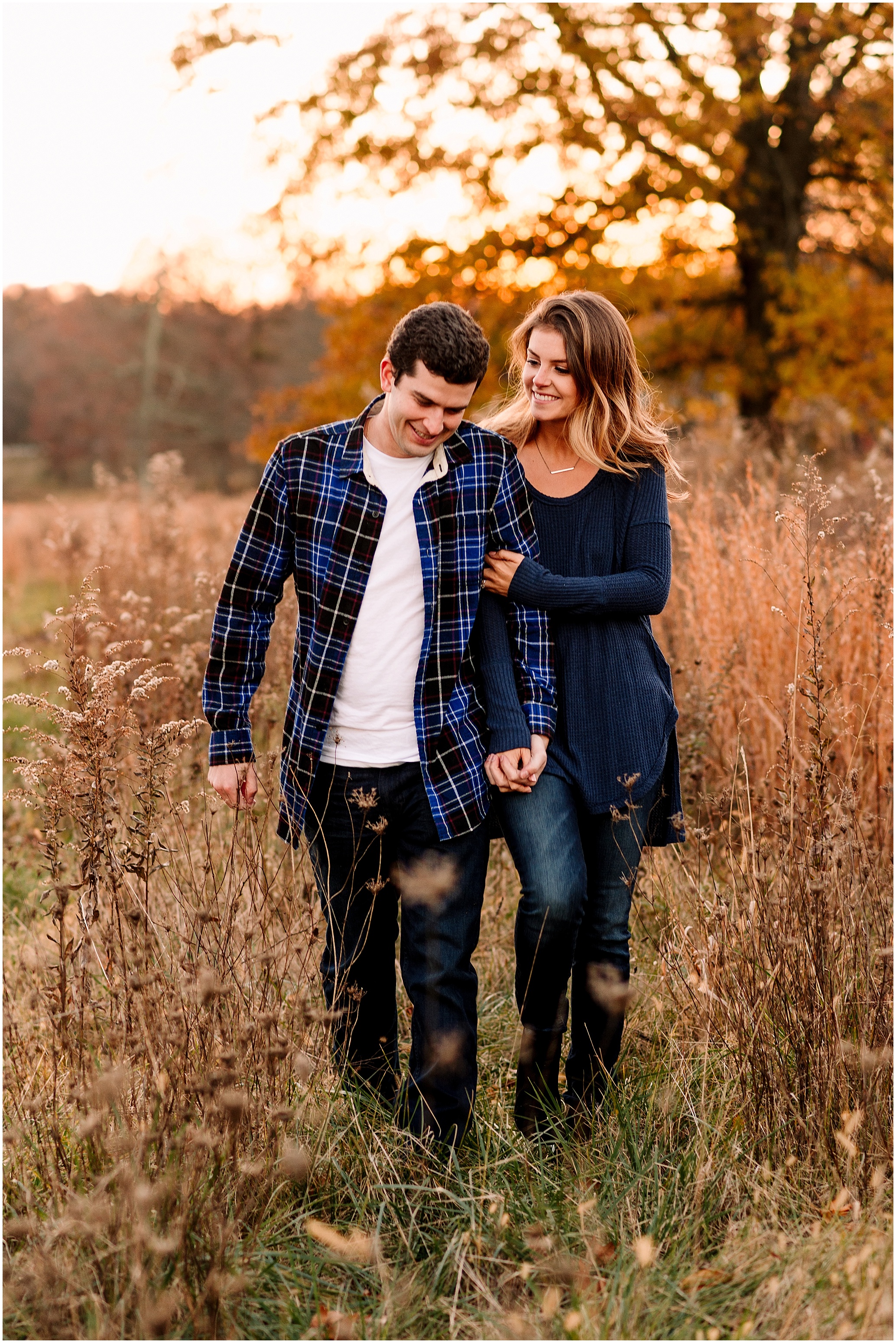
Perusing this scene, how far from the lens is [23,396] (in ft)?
98.8

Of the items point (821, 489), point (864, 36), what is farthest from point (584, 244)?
point (821, 489)

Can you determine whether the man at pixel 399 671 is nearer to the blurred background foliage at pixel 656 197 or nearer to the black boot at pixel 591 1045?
the black boot at pixel 591 1045

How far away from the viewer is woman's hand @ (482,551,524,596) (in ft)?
7.89

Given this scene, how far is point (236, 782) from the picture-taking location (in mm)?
2408

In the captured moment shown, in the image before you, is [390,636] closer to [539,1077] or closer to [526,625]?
[526,625]

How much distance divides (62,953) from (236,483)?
18.5 meters

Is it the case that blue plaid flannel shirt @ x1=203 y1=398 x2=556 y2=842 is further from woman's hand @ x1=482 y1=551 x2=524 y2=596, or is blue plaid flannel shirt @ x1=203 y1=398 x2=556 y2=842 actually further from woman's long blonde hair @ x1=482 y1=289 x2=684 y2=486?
woman's long blonde hair @ x1=482 y1=289 x2=684 y2=486

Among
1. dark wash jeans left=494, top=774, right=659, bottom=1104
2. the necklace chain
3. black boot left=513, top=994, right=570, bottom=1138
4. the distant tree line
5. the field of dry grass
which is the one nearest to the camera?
the field of dry grass

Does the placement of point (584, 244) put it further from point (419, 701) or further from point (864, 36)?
point (419, 701)

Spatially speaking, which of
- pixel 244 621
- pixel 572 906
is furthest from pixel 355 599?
pixel 572 906

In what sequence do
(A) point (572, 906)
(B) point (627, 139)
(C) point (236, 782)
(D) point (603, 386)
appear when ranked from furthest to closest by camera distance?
(B) point (627, 139)
(D) point (603, 386)
(C) point (236, 782)
(A) point (572, 906)

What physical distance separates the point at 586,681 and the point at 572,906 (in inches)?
20.6

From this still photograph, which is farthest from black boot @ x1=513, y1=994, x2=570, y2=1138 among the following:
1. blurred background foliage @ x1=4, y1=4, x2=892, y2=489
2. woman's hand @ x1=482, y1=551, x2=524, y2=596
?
blurred background foliage @ x1=4, y1=4, x2=892, y2=489

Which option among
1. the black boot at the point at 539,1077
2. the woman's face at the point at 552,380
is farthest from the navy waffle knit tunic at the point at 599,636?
the black boot at the point at 539,1077
